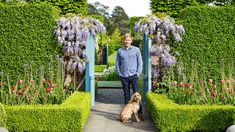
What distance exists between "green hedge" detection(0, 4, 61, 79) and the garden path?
166cm

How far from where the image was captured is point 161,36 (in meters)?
9.59

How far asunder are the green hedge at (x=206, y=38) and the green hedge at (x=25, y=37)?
2.80m

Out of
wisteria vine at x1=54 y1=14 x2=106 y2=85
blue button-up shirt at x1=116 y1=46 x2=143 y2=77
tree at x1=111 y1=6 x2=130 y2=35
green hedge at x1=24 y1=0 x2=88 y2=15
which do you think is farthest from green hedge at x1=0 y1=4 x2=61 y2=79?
tree at x1=111 y1=6 x2=130 y2=35

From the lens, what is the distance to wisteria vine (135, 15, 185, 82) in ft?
31.3

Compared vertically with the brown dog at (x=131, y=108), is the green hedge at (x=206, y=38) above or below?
above

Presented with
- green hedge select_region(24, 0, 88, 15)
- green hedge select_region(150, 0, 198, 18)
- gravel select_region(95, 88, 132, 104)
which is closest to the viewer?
gravel select_region(95, 88, 132, 104)

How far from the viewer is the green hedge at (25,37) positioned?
9.48 meters

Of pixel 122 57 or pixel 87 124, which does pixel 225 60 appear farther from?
pixel 87 124

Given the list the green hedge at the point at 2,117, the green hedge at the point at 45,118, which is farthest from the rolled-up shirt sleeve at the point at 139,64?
the green hedge at the point at 2,117

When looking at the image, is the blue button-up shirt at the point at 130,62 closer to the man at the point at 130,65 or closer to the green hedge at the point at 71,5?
the man at the point at 130,65

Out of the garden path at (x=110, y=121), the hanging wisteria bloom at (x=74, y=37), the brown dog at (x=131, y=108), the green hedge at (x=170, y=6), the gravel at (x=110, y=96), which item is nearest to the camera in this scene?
the garden path at (x=110, y=121)

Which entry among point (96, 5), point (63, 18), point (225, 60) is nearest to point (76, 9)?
point (63, 18)

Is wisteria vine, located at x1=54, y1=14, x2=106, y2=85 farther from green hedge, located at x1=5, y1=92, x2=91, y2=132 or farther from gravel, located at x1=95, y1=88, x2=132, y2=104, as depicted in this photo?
green hedge, located at x1=5, y1=92, x2=91, y2=132

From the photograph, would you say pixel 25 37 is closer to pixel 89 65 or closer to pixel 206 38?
pixel 89 65
